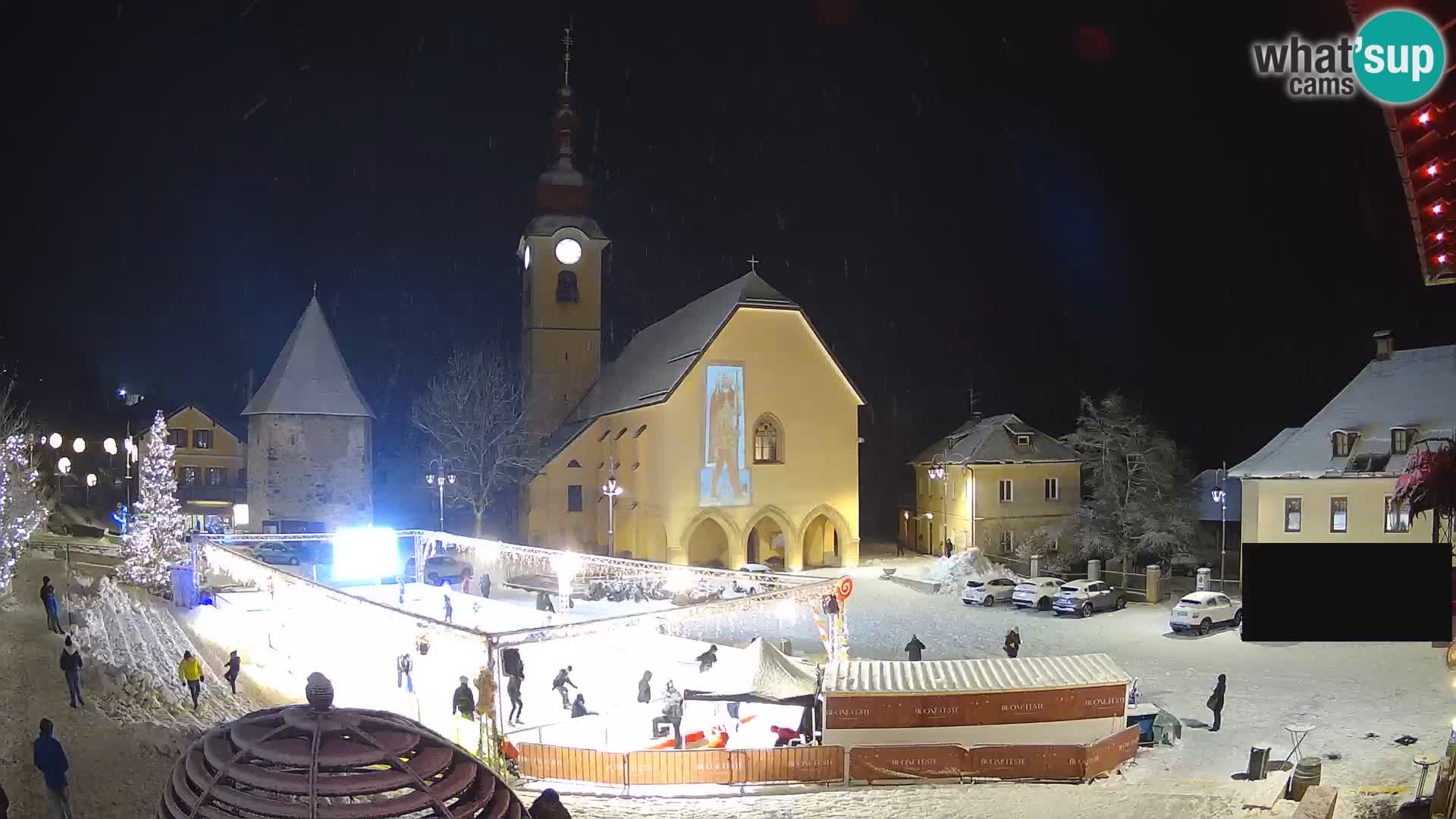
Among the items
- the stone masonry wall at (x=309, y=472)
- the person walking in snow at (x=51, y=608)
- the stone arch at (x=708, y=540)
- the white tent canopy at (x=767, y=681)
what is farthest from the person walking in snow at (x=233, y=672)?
the stone masonry wall at (x=309, y=472)

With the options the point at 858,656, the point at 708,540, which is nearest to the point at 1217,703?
the point at 858,656

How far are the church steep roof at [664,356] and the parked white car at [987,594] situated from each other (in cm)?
1095

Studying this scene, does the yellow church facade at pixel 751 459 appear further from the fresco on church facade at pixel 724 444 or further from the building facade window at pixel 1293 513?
the building facade window at pixel 1293 513

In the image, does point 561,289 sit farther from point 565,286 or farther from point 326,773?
point 326,773

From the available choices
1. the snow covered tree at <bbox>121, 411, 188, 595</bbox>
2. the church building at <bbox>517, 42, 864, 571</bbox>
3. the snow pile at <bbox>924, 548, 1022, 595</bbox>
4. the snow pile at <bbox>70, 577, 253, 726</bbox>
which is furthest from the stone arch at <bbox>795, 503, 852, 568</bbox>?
the snow pile at <bbox>70, 577, 253, 726</bbox>

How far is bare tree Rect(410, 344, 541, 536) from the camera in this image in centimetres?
4441

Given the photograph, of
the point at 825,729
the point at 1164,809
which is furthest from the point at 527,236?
the point at 1164,809

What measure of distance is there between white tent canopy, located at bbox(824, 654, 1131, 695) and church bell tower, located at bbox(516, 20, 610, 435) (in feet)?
108

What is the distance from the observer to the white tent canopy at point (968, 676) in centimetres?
1530

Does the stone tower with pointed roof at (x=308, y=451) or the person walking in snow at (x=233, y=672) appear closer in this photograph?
the person walking in snow at (x=233, y=672)

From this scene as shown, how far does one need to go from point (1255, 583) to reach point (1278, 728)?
993cm

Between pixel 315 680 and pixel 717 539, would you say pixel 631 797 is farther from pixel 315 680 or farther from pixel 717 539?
pixel 717 539

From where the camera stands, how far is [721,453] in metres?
36.4

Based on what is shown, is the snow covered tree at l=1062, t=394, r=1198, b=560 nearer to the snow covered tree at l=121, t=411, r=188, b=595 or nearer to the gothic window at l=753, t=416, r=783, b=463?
the gothic window at l=753, t=416, r=783, b=463
